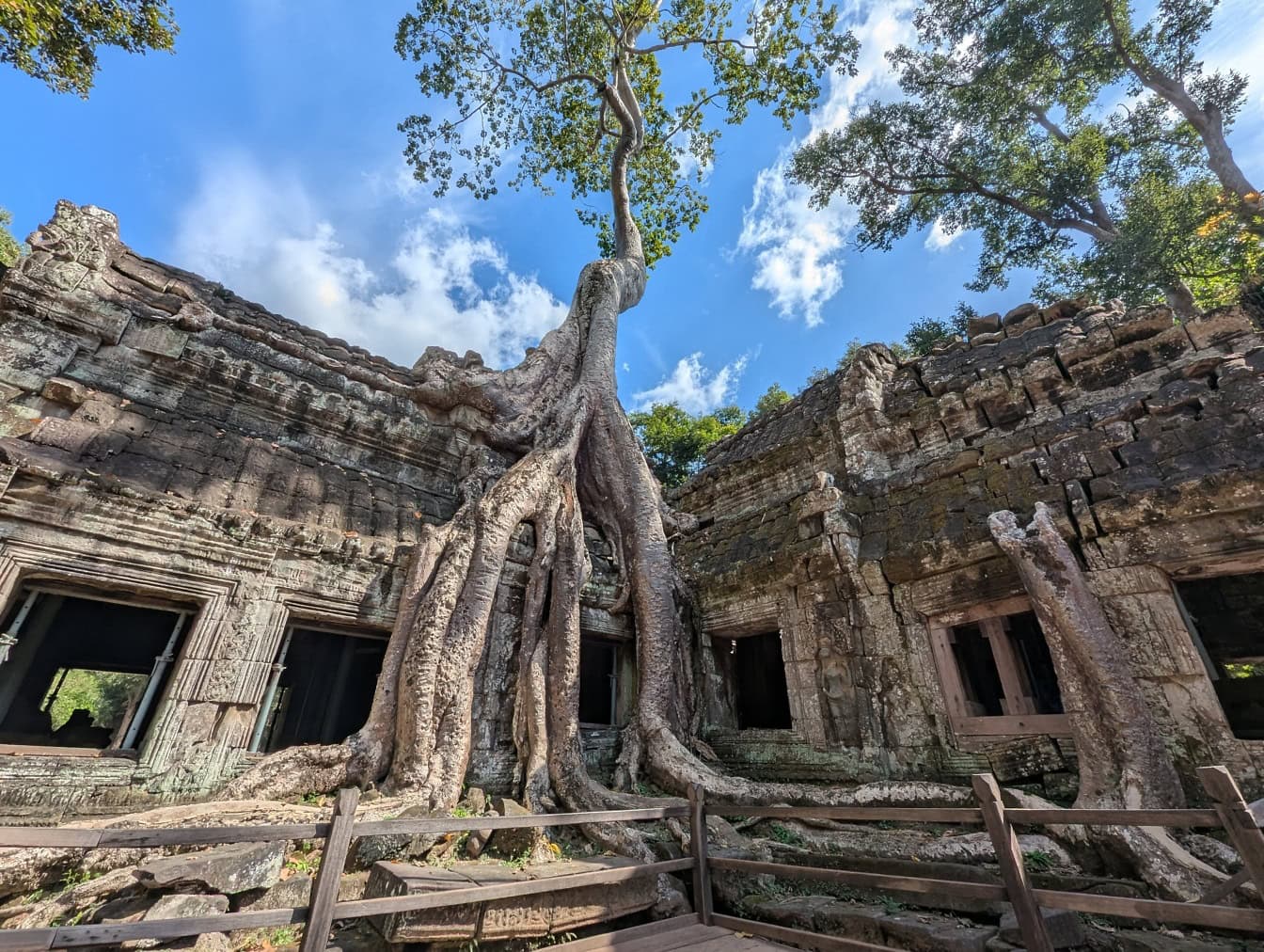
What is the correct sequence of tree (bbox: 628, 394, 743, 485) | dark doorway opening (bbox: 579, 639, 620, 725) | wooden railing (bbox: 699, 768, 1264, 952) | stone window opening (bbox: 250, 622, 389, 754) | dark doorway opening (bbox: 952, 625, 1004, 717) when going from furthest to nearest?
tree (bbox: 628, 394, 743, 485)
stone window opening (bbox: 250, 622, 389, 754)
dark doorway opening (bbox: 579, 639, 620, 725)
dark doorway opening (bbox: 952, 625, 1004, 717)
wooden railing (bbox: 699, 768, 1264, 952)

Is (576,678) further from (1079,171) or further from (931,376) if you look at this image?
(1079,171)

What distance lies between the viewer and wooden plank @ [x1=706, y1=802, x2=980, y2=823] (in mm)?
2447

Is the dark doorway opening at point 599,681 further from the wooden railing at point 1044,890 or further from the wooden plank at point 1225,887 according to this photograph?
the wooden plank at point 1225,887

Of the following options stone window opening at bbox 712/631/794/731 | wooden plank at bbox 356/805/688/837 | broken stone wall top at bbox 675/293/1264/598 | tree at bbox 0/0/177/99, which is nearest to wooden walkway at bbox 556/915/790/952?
wooden plank at bbox 356/805/688/837

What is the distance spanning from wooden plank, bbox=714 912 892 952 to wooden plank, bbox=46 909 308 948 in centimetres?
211

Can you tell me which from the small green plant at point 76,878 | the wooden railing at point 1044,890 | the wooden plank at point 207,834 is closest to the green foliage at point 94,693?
the small green plant at point 76,878

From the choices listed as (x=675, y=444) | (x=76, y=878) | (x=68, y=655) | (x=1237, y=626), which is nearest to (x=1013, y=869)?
(x=76, y=878)

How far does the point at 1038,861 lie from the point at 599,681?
4.55 m

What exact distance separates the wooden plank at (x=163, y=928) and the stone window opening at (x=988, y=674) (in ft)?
14.7

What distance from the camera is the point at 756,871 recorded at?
304 centimetres

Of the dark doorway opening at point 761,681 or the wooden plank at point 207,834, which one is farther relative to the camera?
the dark doorway opening at point 761,681

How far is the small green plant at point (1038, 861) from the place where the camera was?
299cm

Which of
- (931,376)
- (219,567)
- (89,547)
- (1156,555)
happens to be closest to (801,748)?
(1156,555)

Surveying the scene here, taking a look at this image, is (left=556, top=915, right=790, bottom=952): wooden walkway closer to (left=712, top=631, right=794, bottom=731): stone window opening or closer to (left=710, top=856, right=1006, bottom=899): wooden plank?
(left=710, top=856, right=1006, bottom=899): wooden plank
